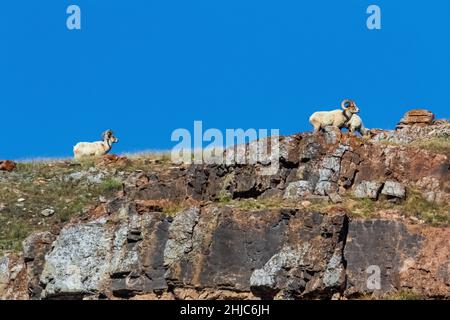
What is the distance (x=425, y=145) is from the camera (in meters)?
35.9

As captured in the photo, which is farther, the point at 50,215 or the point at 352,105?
the point at 50,215

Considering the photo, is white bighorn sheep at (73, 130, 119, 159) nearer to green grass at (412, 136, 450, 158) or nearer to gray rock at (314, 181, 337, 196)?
green grass at (412, 136, 450, 158)

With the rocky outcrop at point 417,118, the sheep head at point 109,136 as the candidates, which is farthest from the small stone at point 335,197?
the sheep head at point 109,136

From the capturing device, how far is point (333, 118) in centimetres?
4106

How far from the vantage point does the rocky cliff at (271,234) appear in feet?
101

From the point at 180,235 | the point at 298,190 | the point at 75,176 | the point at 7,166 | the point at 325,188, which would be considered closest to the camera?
the point at 180,235

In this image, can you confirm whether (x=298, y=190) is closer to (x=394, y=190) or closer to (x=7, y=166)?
(x=394, y=190)

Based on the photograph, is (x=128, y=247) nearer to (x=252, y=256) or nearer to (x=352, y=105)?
(x=252, y=256)

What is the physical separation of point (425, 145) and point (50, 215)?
16529 mm

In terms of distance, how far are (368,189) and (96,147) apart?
21.8 meters

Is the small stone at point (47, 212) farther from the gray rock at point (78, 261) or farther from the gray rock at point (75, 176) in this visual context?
the gray rock at point (78, 261)

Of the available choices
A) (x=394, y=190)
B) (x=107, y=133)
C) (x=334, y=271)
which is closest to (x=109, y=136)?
(x=107, y=133)
